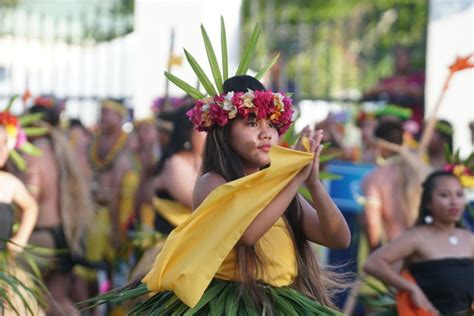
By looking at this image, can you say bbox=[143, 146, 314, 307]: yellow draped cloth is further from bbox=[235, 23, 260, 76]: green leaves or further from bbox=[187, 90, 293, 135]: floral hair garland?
bbox=[235, 23, 260, 76]: green leaves

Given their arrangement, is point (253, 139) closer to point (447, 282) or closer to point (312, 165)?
point (312, 165)

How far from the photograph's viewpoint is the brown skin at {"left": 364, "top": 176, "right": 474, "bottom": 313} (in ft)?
22.1

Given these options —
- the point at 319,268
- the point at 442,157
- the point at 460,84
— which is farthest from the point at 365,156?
the point at 319,268

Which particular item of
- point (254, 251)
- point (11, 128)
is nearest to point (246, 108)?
point (254, 251)

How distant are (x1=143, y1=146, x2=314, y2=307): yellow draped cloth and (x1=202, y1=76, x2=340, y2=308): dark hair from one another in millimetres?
157

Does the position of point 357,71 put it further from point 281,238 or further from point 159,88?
point 281,238

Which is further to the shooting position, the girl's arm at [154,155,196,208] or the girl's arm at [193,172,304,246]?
the girl's arm at [154,155,196,208]

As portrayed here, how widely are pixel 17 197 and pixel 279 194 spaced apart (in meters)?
3.53

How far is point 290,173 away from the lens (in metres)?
4.59

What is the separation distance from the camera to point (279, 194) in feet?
15.1

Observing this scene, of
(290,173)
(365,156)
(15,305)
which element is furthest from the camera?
(365,156)

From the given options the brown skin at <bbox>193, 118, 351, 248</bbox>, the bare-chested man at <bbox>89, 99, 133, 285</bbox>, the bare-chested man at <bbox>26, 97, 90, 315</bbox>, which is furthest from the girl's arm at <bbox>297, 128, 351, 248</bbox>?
the bare-chested man at <bbox>89, 99, 133, 285</bbox>

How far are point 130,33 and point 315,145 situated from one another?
12.7m

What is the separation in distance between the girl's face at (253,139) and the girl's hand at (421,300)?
201 cm
